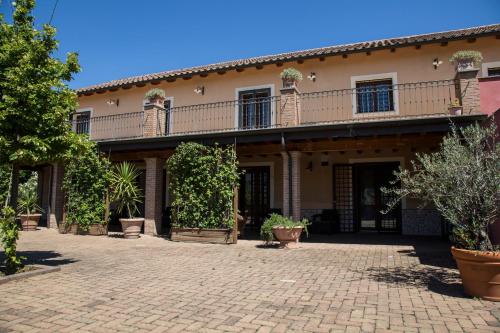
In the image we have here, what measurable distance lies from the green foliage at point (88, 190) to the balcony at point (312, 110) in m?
1.22

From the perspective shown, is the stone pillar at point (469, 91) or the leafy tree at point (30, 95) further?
the stone pillar at point (469, 91)

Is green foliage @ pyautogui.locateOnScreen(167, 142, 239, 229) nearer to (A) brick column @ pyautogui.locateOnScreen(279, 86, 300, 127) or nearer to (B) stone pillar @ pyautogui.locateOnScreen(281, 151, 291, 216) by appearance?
(B) stone pillar @ pyautogui.locateOnScreen(281, 151, 291, 216)

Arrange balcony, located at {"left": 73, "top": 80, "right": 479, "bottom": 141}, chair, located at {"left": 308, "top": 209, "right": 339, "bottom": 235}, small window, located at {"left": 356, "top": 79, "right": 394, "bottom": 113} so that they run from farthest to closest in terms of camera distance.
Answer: chair, located at {"left": 308, "top": 209, "right": 339, "bottom": 235} → small window, located at {"left": 356, "top": 79, "right": 394, "bottom": 113} → balcony, located at {"left": 73, "top": 80, "right": 479, "bottom": 141}

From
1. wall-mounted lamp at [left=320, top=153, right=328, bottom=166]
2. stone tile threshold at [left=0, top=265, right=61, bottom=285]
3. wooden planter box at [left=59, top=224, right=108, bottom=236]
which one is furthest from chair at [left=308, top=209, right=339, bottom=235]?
stone tile threshold at [left=0, top=265, right=61, bottom=285]

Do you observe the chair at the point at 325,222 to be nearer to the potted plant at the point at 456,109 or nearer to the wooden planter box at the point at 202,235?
the wooden planter box at the point at 202,235

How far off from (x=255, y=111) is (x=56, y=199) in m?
8.20

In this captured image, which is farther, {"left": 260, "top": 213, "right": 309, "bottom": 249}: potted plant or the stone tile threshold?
{"left": 260, "top": 213, "right": 309, "bottom": 249}: potted plant

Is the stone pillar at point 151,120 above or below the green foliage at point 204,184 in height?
above

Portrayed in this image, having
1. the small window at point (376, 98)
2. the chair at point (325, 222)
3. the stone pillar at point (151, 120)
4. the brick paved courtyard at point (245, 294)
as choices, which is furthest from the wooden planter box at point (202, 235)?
the small window at point (376, 98)

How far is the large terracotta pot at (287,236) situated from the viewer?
9.23m

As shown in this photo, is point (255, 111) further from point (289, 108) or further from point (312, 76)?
point (289, 108)

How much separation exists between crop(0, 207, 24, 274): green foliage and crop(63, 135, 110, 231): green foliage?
6.12m

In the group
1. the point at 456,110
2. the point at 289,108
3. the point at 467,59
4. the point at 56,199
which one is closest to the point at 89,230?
the point at 56,199

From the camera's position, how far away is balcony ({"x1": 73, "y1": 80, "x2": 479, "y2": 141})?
11.3 metres
